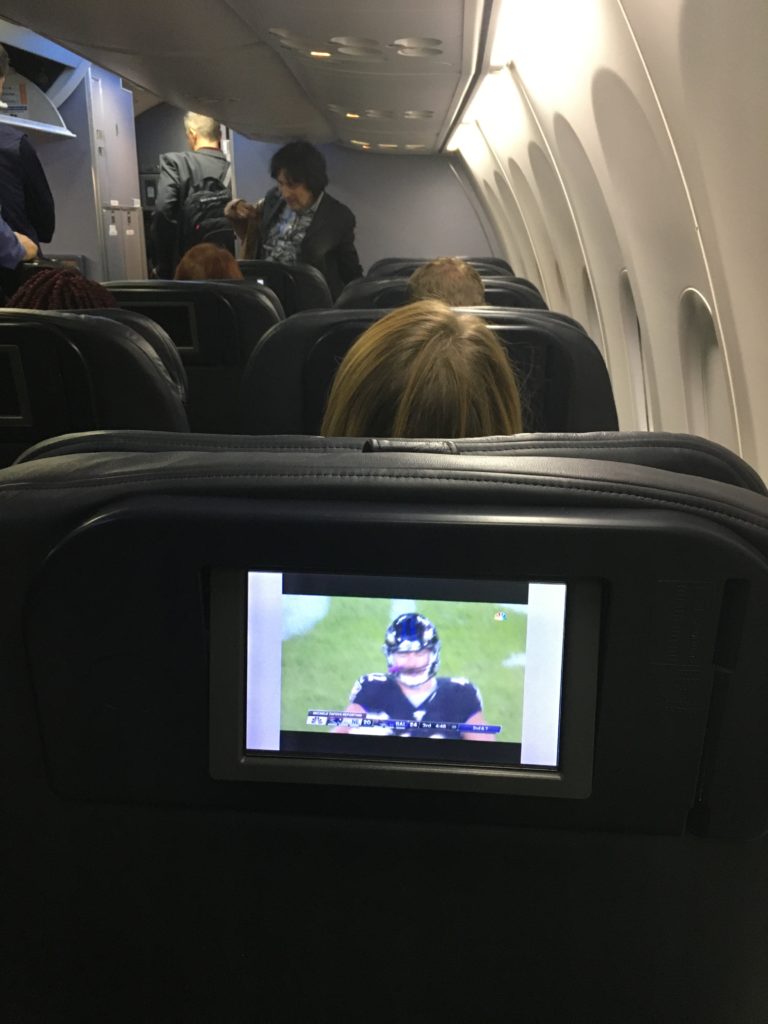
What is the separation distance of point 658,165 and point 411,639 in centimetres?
334

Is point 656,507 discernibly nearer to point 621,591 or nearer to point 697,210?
point 621,591

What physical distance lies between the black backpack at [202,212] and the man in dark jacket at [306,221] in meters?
0.64

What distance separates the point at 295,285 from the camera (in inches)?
249

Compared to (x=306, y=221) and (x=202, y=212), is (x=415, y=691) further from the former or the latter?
(x=202, y=212)

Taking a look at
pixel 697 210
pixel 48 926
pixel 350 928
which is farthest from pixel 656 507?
pixel 697 210

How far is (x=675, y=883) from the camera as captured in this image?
880 millimetres

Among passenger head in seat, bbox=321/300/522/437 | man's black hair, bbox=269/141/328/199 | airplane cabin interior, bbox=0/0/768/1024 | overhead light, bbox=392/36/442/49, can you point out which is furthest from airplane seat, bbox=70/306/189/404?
man's black hair, bbox=269/141/328/199

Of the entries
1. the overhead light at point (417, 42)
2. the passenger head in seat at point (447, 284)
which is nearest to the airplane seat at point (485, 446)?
the passenger head in seat at point (447, 284)

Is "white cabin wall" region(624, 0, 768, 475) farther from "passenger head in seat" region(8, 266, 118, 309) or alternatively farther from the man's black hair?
the man's black hair

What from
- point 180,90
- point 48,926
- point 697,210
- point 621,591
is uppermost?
point 180,90

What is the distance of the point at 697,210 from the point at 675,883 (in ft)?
9.09

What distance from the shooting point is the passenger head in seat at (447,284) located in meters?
3.27

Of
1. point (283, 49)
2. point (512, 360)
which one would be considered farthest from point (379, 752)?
point (283, 49)

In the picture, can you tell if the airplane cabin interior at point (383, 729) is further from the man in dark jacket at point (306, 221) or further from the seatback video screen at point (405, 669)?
the man in dark jacket at point (306, 221)
